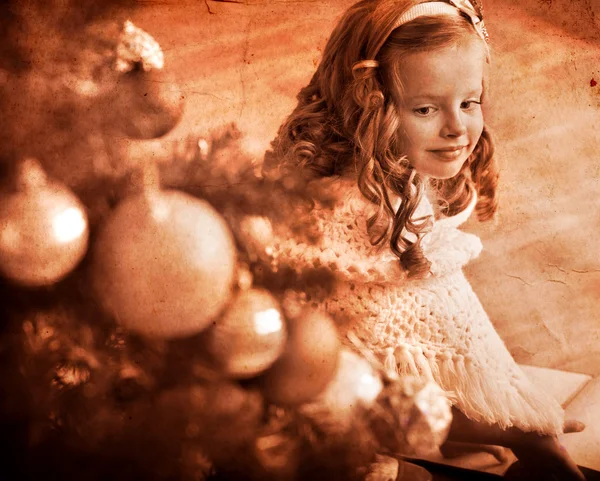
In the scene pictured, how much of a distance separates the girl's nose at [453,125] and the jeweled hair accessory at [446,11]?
0.80 feet

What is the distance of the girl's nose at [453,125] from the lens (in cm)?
150

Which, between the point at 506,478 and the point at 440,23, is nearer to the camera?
the point at 440,23

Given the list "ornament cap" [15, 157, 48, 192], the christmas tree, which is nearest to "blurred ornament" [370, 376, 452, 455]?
the christmas tree

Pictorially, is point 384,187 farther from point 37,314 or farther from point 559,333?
point 37,314

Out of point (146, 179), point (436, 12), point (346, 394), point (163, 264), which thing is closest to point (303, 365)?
point (346, 394)

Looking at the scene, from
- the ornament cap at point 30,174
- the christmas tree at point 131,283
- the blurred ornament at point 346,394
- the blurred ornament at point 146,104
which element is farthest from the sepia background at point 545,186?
the ornament cap at point 30,174

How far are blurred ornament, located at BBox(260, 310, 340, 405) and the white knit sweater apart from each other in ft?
0.24

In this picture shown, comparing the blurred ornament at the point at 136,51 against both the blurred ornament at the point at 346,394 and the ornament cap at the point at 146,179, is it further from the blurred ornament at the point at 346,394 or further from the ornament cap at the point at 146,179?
the blurred ornament at the point at 346,394

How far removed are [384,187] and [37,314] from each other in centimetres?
98

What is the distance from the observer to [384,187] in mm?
1516

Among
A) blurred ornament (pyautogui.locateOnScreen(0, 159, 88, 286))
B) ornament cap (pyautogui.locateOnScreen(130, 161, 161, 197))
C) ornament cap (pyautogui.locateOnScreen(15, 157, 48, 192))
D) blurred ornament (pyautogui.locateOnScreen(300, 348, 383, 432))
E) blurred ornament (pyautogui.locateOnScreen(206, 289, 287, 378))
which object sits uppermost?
ornament cap (pyautogui.locateOnScreen(130, 161, 161, 197))

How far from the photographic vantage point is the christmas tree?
1483 mm

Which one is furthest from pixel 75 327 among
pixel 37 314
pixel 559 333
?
pixel 559 333

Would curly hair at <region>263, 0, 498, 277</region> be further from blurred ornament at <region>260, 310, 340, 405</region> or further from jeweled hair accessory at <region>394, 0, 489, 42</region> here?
blurred ornament at <region>260, 310, 340, 405</region>
